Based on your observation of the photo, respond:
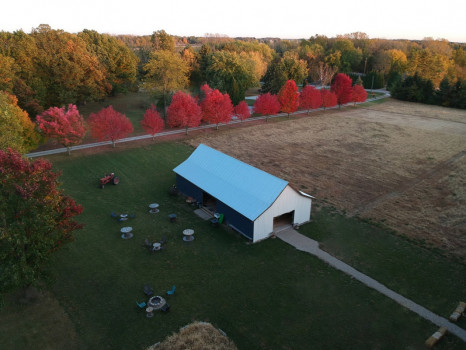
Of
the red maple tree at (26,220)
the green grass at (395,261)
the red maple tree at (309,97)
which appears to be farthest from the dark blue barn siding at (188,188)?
the red maple tree at (309,97)

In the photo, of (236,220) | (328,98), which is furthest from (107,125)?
(328,98)

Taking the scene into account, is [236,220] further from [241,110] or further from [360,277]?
[241,110]

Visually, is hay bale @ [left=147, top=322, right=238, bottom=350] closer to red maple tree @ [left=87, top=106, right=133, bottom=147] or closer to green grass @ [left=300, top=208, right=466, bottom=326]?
green grass @ [left=300, top=208, right=466, bottom=326]

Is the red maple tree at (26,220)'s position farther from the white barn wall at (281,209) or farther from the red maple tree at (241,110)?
the red maple tree at (241,110)

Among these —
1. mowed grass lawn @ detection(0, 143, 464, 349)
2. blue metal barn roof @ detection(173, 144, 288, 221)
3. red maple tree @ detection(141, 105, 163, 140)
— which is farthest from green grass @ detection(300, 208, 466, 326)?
red maple tree @ detection(141, 105, 163, 140)

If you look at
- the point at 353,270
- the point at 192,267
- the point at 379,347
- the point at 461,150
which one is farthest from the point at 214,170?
the point at 461,150

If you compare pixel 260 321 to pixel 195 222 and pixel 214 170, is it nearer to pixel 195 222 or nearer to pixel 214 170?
pixel 195 222
